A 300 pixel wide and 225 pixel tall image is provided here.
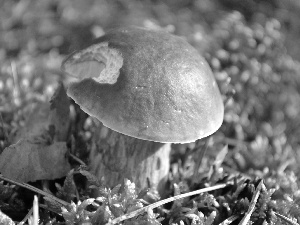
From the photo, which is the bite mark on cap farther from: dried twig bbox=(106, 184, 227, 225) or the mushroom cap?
dried twig bbox=(106, 184, 227, 225)

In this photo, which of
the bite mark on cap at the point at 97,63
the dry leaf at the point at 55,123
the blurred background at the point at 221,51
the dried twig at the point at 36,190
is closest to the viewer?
the bite mark on cap at the point at 97,63

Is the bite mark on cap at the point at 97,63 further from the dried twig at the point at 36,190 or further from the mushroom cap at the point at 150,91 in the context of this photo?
the dried twig at the point at 36,190

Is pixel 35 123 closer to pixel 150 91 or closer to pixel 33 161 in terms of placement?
pixel 33 161

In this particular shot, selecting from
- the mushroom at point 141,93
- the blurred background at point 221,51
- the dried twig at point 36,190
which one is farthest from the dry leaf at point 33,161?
the blurred background at point 221,51

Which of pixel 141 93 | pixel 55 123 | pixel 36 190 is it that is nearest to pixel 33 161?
pixel 36 190

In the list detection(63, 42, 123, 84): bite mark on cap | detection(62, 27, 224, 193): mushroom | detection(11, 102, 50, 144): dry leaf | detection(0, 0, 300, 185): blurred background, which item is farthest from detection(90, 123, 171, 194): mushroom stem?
detection(0, 0, 300, 185): blurred background

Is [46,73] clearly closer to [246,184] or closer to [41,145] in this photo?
[41,145]
